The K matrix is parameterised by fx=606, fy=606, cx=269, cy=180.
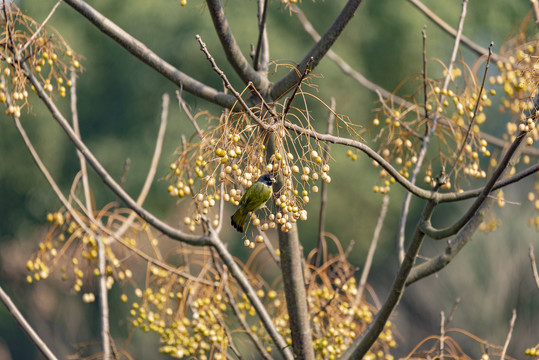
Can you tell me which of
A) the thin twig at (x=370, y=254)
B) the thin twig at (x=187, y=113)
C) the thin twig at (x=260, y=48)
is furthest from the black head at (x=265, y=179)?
the thin twig at (x=370, y=254)

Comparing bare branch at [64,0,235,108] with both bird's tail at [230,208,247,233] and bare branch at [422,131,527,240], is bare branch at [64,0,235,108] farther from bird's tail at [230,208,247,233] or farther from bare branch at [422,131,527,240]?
bare branch at [422,131,527,240]

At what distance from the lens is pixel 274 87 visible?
1.84 metres

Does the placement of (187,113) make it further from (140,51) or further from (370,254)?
(370,254)

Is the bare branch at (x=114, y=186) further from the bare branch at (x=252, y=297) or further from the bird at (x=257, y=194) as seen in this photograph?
the bird at (x=257, y=194)

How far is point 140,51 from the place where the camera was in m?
1.81

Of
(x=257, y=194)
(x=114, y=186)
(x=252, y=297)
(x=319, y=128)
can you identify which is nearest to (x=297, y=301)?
(x=252, y=297)

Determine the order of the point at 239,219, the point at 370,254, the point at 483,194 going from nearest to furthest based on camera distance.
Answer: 1. the point at 483,194
2. the point at 239,219
3. the point at 370,254

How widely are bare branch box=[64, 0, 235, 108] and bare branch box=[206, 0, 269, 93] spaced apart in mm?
93

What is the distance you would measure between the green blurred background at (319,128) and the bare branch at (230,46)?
310 centimetres

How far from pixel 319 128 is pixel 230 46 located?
10.8ft

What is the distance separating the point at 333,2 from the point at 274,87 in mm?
4191

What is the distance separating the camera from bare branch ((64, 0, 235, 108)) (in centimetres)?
175

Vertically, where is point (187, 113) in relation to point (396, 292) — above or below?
above

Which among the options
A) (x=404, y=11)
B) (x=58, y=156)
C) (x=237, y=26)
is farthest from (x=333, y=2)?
(x=58, y=156)
